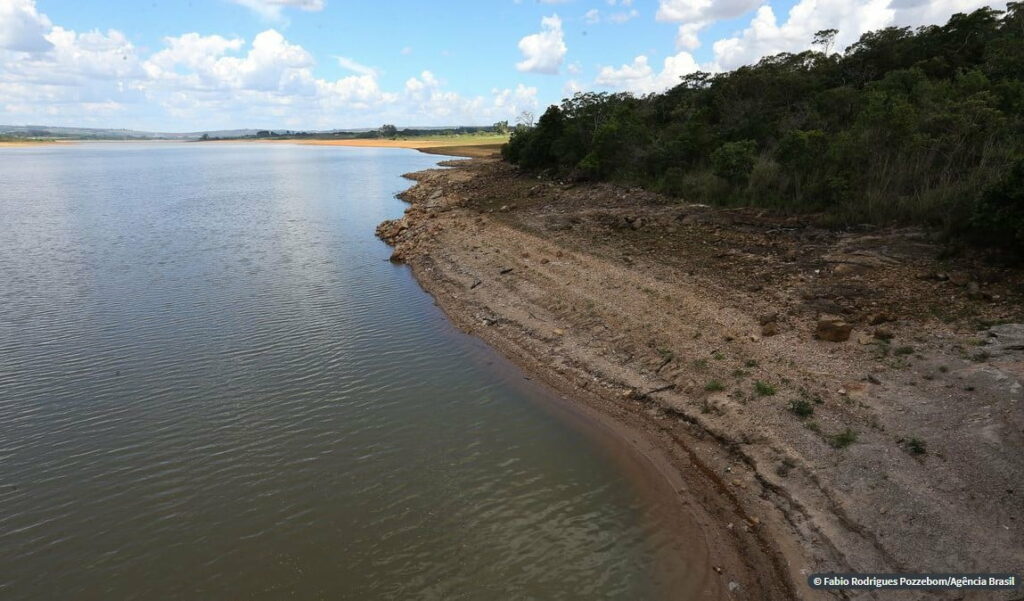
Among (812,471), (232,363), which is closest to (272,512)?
(232,363)

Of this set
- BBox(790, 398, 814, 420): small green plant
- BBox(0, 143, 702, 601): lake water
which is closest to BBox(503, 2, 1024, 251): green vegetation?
BBox(790, 398, 814, 420): small green plant

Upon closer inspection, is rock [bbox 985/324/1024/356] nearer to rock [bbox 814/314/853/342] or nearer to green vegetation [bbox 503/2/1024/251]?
rock [bbox 814/314/853/342]

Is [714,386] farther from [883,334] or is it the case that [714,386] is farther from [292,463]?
[292,463]

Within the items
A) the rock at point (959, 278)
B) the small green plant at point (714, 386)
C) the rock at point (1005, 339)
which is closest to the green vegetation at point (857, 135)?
the rock at point (959, 278)

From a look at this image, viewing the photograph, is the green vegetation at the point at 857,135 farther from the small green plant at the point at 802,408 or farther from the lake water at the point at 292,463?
the lake water at the point at 292,463

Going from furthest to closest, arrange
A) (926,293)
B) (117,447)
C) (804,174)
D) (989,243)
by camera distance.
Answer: (804,174) → (989,243) → (926,293) → (117,447)

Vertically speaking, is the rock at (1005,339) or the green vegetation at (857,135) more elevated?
the green vegetation at (857,135)

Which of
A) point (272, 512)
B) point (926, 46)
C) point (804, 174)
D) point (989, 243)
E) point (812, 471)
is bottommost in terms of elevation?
point (272, 512)

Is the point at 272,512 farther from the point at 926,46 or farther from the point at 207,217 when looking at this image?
the point at 926,46
